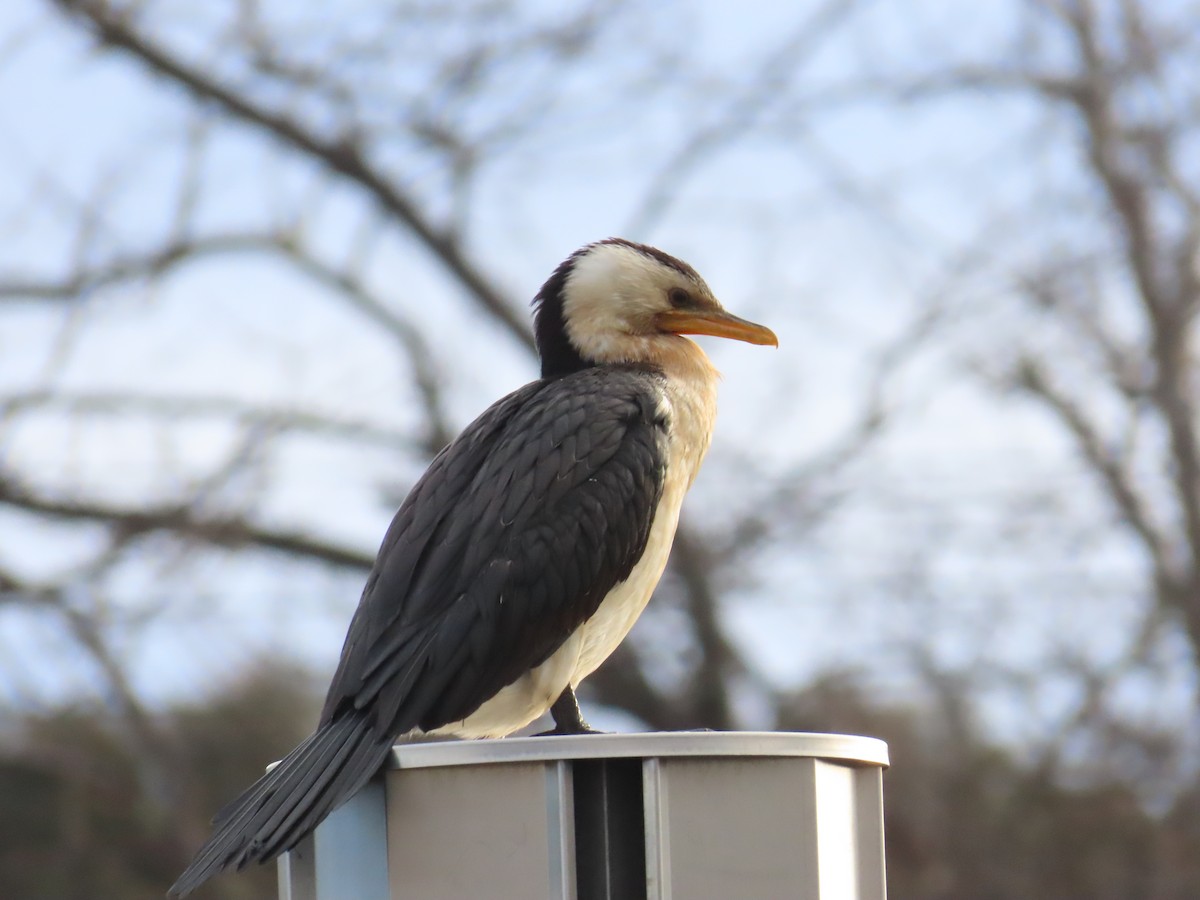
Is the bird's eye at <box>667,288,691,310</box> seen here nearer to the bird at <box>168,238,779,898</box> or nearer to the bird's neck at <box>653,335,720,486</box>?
the bird's neck at <box>653,335,720,486</box>

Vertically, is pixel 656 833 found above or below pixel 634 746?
below

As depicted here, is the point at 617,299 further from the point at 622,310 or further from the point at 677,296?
the point at 677,296

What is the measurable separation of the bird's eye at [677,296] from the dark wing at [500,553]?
62 cm

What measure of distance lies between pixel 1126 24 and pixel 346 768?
9.69 m

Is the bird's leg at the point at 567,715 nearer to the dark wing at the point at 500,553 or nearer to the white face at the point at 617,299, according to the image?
the dark wing at the point at 500,553

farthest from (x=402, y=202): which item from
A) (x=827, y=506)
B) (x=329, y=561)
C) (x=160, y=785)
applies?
(x=160, y=785)

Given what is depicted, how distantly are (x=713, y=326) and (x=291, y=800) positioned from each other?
192 cm

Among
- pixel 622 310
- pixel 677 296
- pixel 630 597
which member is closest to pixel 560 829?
pixel 630 597

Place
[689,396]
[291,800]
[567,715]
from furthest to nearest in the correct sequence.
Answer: [689,396]
[567,715]
[291,800]

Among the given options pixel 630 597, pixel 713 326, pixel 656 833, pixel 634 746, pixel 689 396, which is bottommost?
pixel 656 833

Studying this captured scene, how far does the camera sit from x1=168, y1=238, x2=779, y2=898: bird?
120 inches

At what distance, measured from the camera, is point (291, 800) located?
2.97 meters

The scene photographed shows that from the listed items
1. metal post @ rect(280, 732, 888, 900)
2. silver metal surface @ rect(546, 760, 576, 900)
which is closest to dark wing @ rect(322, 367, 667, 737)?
metal post @ rect(280, 732, 888, 900)

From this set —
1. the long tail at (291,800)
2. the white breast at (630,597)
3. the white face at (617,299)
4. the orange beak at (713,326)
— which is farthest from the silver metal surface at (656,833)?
the orange beak at (713,326)
